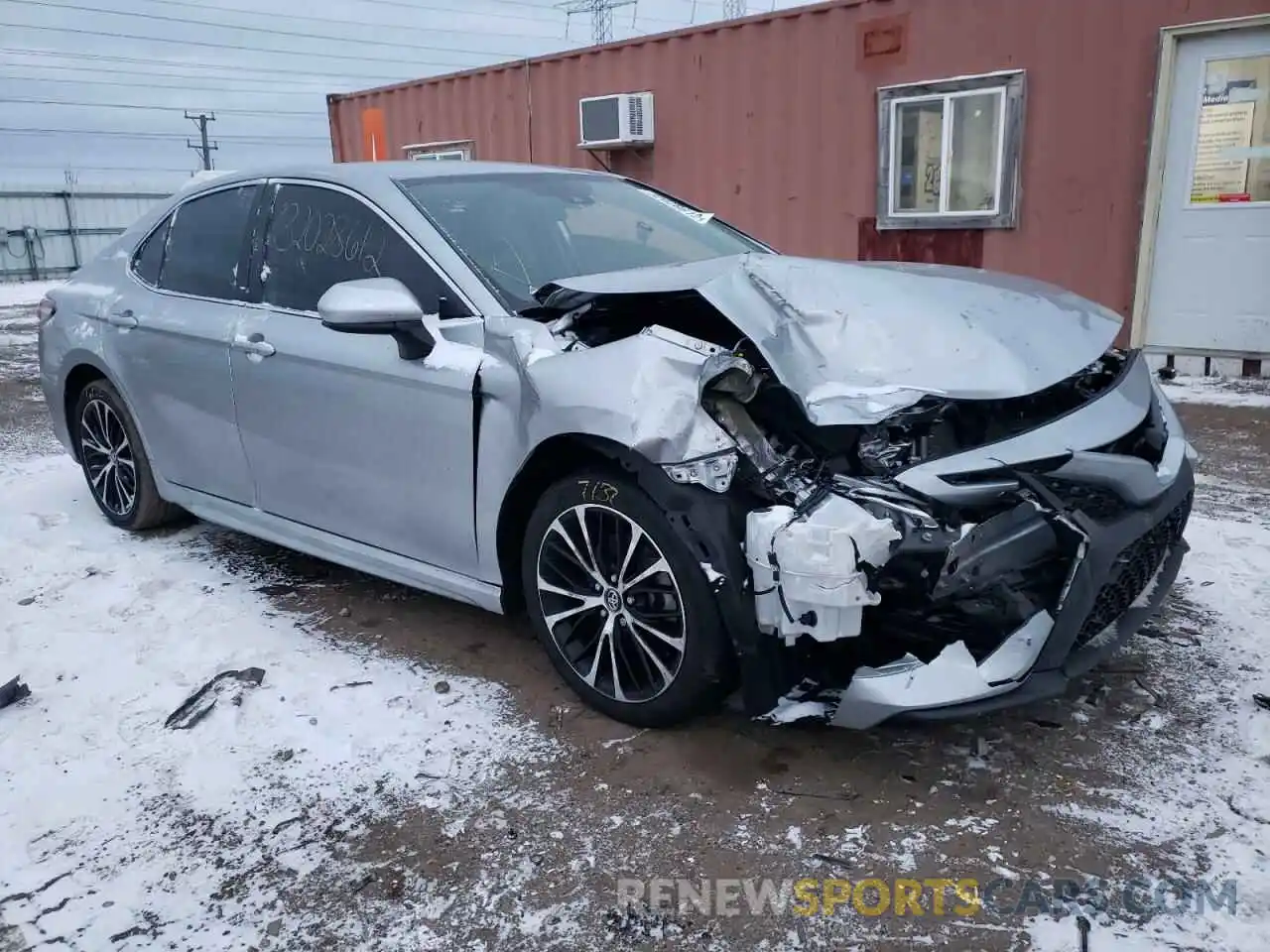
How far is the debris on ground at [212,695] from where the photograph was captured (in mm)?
2984

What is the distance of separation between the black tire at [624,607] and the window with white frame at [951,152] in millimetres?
6428

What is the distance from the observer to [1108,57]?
7.23 meters

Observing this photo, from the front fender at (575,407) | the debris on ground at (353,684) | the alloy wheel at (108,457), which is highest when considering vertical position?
the front fender at (575,407)

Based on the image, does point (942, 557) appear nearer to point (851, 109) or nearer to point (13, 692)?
point (13, 692)

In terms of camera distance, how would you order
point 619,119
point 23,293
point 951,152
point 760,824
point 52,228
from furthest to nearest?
point 52,228 → point 23,293 → point 619,119 → point 951,152 → point 760,824

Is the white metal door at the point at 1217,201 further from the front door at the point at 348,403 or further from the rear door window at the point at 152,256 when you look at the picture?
the rear door window at the point at 152,256

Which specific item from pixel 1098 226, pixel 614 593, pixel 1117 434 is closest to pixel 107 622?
pixel 614 593

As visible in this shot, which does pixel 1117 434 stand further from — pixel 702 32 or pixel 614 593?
pixel 702 32

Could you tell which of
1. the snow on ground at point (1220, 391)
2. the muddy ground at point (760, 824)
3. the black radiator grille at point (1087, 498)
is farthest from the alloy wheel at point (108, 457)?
the snow on ground at point (1220, 391)

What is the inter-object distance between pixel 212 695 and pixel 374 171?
1872 mm

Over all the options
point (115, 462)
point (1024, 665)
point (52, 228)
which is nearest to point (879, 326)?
point (1024, 665)

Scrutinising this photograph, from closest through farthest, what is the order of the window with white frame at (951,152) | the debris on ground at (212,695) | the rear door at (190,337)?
the debris on ground at (212,695), the rear door at (190,337), the window with white frame at (951,152)

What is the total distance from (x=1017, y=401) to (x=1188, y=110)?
596 centimetres

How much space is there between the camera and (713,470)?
8.11 feet
